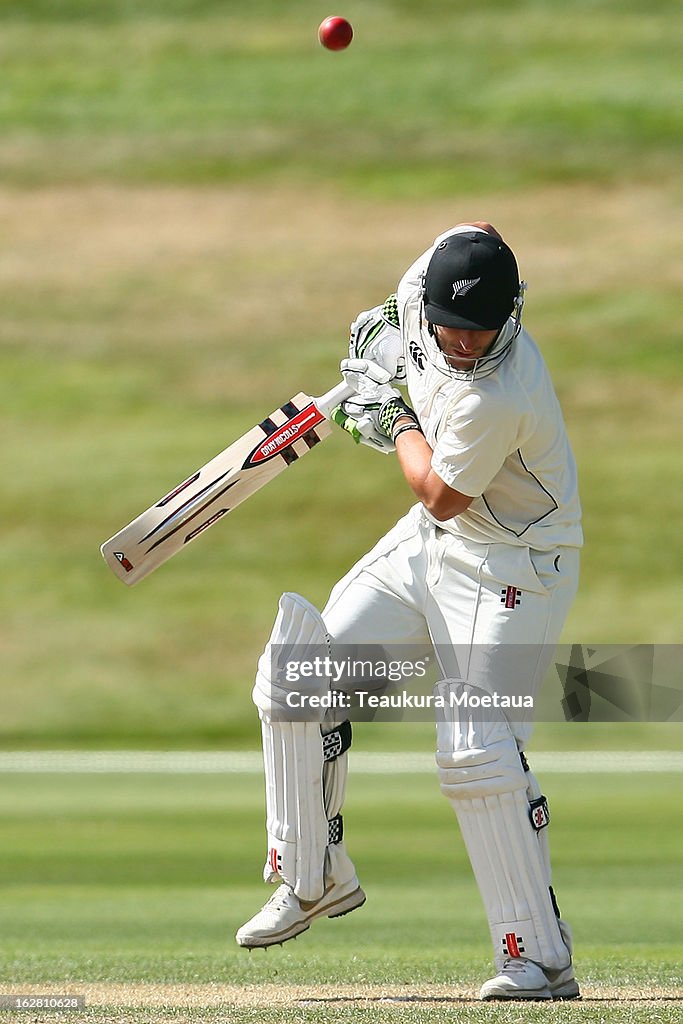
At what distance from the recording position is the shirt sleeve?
2.80m

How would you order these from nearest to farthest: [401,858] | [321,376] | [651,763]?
[401,858] < [651,763] < [321,376]

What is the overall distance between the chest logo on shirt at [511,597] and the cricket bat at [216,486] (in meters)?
0.61

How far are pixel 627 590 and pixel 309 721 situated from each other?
10.3 metres

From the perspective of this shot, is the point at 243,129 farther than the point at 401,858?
Yes

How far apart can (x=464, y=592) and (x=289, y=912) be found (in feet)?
2.30

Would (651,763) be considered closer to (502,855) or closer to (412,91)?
(502,855)

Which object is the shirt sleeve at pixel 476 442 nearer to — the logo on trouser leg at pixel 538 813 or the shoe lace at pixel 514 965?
the logo on trouser leg at pixel 538 813

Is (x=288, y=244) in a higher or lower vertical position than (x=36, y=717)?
higher

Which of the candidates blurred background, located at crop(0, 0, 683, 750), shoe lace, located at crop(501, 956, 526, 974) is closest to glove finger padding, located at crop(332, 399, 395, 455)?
shoe lace, located at crop(501, 956, 526, 974)

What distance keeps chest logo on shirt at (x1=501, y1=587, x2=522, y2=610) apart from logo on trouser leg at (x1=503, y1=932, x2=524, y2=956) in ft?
1.91

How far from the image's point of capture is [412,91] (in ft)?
59.3

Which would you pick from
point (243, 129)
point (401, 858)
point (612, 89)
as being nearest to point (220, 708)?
point (401, 858)

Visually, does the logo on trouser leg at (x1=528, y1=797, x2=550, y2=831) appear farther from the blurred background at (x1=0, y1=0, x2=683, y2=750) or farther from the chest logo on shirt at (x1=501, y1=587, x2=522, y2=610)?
the blurred background at (x1=0, y1=0, x2=683, y2=750)

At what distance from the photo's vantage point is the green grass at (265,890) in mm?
3107
